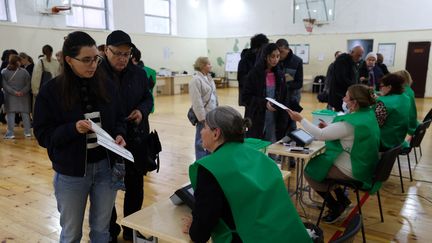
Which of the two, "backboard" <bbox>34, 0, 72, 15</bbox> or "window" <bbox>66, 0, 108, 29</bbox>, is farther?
"window" <bbox>66, 0, 108, 29</bbox>

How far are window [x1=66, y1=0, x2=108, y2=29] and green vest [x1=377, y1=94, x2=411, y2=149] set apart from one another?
9904mm

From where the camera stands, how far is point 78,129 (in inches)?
61.2

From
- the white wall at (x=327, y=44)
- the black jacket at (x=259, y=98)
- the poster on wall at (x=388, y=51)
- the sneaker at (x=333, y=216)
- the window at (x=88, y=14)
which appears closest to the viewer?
the sneaker at (x=333, y=216)

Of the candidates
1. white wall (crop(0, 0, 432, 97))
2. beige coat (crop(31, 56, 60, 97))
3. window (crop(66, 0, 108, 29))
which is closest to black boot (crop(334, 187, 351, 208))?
beige coat (crop(31, 56, 60, 97))

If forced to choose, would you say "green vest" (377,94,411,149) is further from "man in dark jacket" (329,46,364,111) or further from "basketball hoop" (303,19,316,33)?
"basketball hoop" (303,19,316,33)

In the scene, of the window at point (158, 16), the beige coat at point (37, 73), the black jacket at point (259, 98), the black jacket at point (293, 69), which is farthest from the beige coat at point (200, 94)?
the window at point (158, 16)

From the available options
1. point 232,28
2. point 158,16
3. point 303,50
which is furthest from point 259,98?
point 232,28

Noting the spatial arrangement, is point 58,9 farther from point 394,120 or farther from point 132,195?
point 394,120

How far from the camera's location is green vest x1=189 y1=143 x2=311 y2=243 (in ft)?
4.23

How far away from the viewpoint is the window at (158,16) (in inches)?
517

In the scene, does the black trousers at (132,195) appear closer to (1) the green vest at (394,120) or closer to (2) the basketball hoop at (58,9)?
(1) the green vest at (394,120)

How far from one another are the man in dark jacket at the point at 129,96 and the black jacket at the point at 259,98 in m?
1.22

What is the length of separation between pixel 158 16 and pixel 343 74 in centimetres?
1043

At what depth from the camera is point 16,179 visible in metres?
4.00
